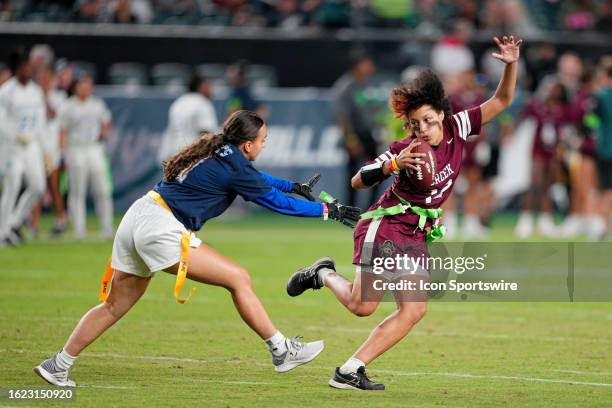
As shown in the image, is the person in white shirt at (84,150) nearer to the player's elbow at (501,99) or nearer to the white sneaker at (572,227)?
the white sneaker at (572,227)

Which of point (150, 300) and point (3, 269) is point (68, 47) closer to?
point (3, 269)

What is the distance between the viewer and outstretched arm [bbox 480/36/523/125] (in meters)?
8.56

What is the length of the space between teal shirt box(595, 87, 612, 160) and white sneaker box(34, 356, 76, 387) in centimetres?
1298

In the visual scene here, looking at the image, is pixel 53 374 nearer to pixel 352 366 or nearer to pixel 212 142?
Result: pixel 212 142

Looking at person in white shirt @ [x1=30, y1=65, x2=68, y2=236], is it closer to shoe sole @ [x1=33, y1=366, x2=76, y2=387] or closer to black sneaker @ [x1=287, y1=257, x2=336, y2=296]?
black sneaker @ [x1=287, y1=257, x2=336, y2=296]

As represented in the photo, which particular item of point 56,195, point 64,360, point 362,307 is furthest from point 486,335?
point 56,195

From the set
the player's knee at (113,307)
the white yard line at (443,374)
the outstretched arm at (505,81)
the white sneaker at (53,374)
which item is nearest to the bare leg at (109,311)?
the player's knee at (113,307)

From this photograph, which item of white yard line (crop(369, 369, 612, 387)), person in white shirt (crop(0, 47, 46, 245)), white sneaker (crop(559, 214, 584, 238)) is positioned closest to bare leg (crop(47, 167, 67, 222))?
person in white shirt (crop(0, 47, 46, 245))

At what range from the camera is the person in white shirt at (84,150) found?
723 inches

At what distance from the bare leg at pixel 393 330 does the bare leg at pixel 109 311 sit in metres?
1.58

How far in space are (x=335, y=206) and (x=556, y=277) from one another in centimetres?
676

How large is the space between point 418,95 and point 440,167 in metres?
0.50

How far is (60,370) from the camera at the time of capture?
8133mm

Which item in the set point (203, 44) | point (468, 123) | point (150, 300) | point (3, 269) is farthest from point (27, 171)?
point (468, 123)
